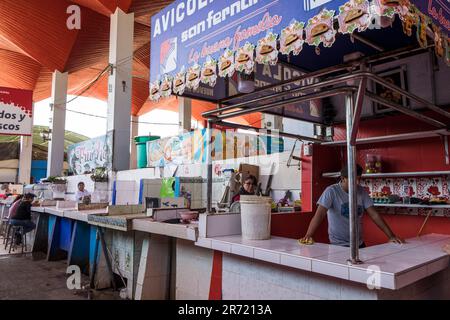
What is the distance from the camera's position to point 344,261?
5.90ft

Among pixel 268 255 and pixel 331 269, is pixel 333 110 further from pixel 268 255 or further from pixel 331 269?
pixel 331 269

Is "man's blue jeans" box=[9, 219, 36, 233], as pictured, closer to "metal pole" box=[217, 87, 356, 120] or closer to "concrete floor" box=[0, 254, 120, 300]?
"concrete floor" box=[0, 254, 120, 300]

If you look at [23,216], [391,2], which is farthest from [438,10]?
[23,216]

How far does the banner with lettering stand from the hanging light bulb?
6.27m

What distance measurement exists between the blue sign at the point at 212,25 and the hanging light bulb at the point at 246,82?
46 centimetres

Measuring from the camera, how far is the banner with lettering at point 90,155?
28.7ft

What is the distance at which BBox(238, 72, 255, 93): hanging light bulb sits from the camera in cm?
301

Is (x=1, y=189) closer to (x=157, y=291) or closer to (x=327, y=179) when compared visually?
(x=157, y=291)

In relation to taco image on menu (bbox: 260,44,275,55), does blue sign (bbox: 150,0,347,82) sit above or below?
above

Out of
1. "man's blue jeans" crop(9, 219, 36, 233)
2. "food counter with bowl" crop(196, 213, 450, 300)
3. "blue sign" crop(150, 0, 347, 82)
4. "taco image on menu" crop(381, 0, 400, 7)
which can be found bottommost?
"man's blue jeans" crop(9, 219, 36, 233)

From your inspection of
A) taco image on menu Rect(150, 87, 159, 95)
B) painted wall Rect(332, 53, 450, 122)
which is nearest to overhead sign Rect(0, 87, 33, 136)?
taco image on menu Rect(150, 87, 159, 95)

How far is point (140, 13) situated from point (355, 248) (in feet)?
32.0

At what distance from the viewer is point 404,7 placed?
158 cm

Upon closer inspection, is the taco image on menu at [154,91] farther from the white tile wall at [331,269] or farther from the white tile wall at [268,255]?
the white tile wall at [331,269]
